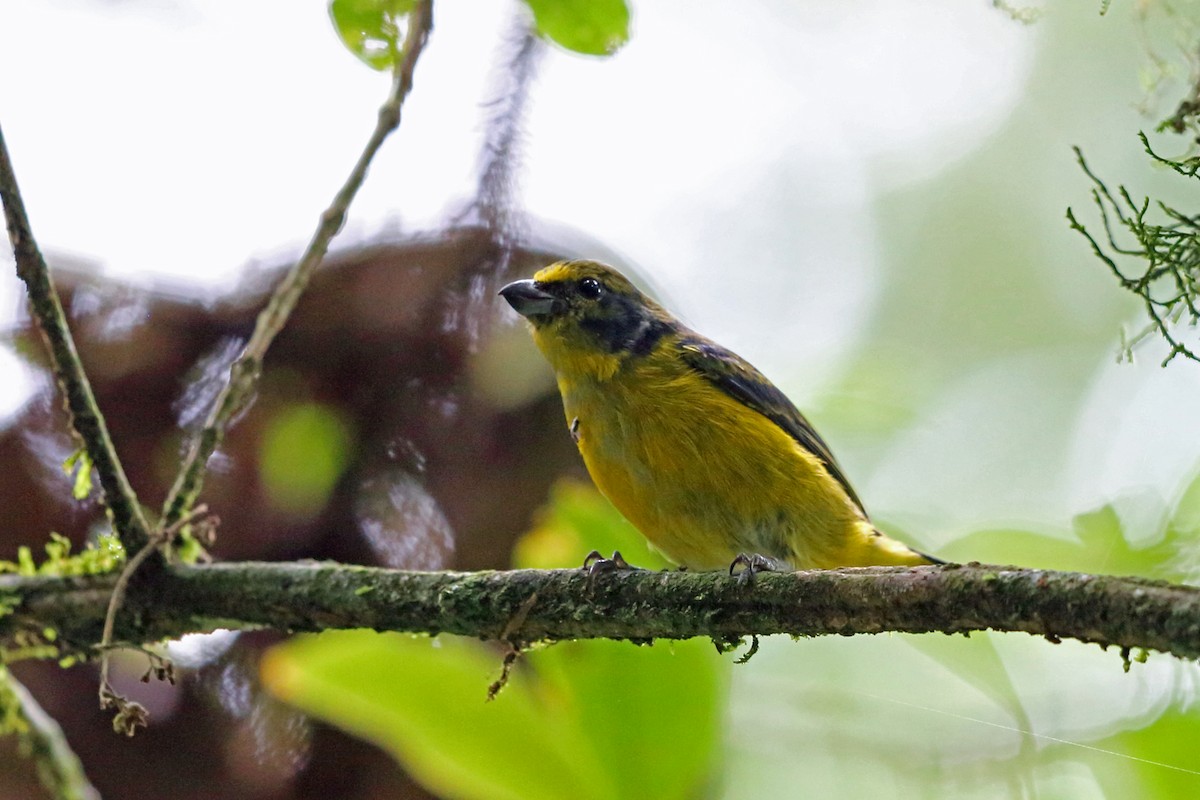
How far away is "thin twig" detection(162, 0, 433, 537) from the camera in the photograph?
201 cm

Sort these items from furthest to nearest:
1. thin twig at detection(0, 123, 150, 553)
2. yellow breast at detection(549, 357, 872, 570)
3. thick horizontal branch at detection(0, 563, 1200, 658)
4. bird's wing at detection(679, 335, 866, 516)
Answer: bird's wing at detection(679, 335, 866, 516)
yellow breast at detection(549, 357, 872, 570)
thin twig at detection(0, 123, 150, 553)
thick horizontal branch at detection(0, 563, 1200, 658)

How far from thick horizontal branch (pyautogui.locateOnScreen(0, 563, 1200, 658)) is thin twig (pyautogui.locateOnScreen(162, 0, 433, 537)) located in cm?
28

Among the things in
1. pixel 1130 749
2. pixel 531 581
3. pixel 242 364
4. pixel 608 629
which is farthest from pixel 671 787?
pixel 242 364

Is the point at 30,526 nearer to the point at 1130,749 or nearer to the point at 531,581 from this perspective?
the point at 531,581

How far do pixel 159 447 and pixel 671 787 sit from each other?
1.51 m

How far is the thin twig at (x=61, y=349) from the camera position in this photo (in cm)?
186

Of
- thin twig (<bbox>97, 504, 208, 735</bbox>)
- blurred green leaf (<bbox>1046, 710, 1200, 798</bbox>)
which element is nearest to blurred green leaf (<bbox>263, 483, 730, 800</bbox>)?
thin twig (<bbox>97, 504, 208, 735</bbox>)

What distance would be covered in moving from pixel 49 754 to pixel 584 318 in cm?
188

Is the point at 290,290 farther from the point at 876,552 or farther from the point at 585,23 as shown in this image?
the point at 876,552

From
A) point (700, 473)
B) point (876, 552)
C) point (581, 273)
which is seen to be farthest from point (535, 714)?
point (581, 273)

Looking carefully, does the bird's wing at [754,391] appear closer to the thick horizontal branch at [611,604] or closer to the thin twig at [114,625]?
the thick horizontal branch at [611,604]

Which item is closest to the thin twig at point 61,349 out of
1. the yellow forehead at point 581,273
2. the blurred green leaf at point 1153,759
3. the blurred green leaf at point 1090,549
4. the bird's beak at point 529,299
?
the bird's beak at point 529,299

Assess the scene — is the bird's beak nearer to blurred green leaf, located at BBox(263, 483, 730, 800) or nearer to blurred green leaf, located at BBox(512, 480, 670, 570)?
blurred green leaf, located at BBox(512, 480, 670, 570)

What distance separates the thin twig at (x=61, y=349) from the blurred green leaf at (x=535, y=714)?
0.48 metres
